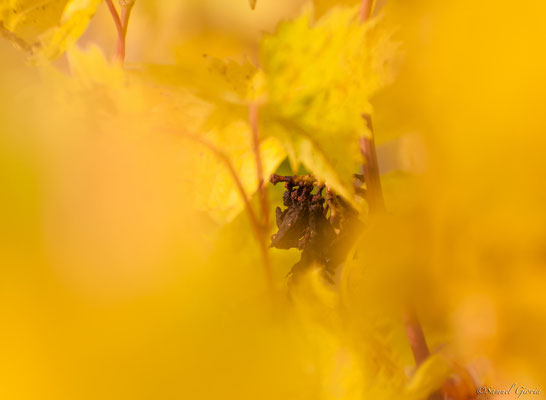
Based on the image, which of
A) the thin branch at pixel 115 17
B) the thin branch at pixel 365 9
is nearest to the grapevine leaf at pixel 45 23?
the thin branch at pixel 115 17

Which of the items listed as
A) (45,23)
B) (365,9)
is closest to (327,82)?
(365,9)

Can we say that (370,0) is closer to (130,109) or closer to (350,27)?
(350,27)

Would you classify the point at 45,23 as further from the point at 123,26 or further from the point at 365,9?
the point at 365,9

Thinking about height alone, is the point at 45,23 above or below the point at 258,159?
above

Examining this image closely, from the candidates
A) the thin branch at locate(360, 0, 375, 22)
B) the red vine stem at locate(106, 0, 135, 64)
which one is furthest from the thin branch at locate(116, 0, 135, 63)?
the thin branch at locate(360, 0, 375, 22)

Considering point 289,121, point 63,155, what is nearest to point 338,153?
point 289,121

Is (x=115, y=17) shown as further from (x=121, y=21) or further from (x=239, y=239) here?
(x=239, y=239)
